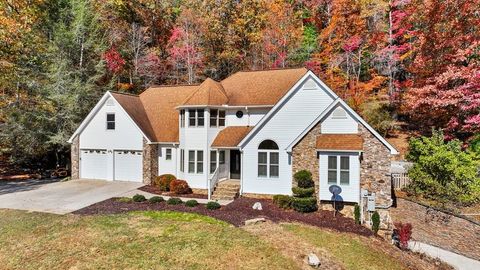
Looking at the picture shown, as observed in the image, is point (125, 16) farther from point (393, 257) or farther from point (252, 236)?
point (393, 257)

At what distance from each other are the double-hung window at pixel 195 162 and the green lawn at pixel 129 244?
6.47m

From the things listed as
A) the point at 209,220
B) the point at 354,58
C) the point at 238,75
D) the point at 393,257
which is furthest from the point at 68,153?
the point at 354,58

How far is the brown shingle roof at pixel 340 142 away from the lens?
49.4ft

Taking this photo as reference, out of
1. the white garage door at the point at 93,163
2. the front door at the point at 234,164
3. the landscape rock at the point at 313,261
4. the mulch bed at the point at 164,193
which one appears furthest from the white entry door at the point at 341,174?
the white garage door at the point at 93,163

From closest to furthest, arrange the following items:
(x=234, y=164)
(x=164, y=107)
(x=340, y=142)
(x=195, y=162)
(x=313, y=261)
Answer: (x=313, y=261), (x=340, y=142), (x=195, y=162), (x=234, y=164), (x=164, y=107)

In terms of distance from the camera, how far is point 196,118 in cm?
1962

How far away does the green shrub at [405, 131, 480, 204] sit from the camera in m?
14.6

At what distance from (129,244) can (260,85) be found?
46.0ft

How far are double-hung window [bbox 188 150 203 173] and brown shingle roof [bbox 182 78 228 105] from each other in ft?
Answer: 10.7

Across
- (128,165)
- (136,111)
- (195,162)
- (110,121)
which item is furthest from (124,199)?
(136,111)

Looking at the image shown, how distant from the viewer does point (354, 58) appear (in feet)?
99.9

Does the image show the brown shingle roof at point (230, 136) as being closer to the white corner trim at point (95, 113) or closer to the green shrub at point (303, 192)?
the green shrub at point (303, 192)

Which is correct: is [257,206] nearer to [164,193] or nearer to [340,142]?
[340,142]

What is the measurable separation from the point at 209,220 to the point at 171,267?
178 inches
